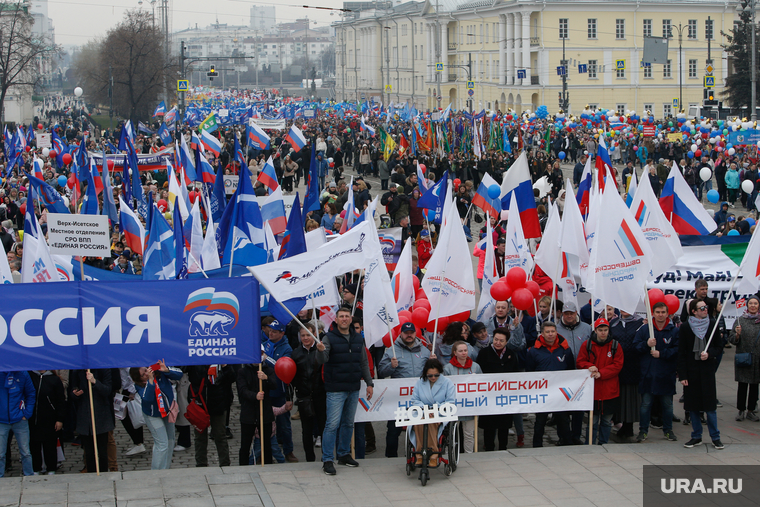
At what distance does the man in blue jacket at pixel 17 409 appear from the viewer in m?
8.00

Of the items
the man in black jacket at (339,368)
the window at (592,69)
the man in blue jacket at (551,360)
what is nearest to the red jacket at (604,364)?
the man in blue jacket at (551,360)

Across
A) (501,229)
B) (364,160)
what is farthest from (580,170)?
(501,229)

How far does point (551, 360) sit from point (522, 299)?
43.6 inches

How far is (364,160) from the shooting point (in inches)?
1375

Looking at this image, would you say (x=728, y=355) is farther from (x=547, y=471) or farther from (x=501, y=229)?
(x=547, y=471)

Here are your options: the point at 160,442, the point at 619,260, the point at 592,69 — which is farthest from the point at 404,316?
the point at 592,69

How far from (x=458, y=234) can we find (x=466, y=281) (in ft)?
Result: 1.57

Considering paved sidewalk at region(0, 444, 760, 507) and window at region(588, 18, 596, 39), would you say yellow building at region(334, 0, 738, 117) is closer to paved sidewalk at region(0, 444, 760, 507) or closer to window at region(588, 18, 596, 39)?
window at region(588, 18, 596, 39)

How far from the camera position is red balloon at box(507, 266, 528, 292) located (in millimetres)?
10320

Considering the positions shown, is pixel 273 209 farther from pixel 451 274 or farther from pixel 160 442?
pixel 160 442

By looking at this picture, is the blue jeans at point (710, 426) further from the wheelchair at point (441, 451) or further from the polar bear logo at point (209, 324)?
the polar bear logo at point (209, 324)

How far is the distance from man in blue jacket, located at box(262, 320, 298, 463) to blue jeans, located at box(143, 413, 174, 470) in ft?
3.15

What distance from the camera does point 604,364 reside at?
8758 millimetres

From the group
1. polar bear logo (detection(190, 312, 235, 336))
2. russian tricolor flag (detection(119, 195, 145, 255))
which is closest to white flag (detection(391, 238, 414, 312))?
polar bear logo (detection(190, 312, 235, 336))
